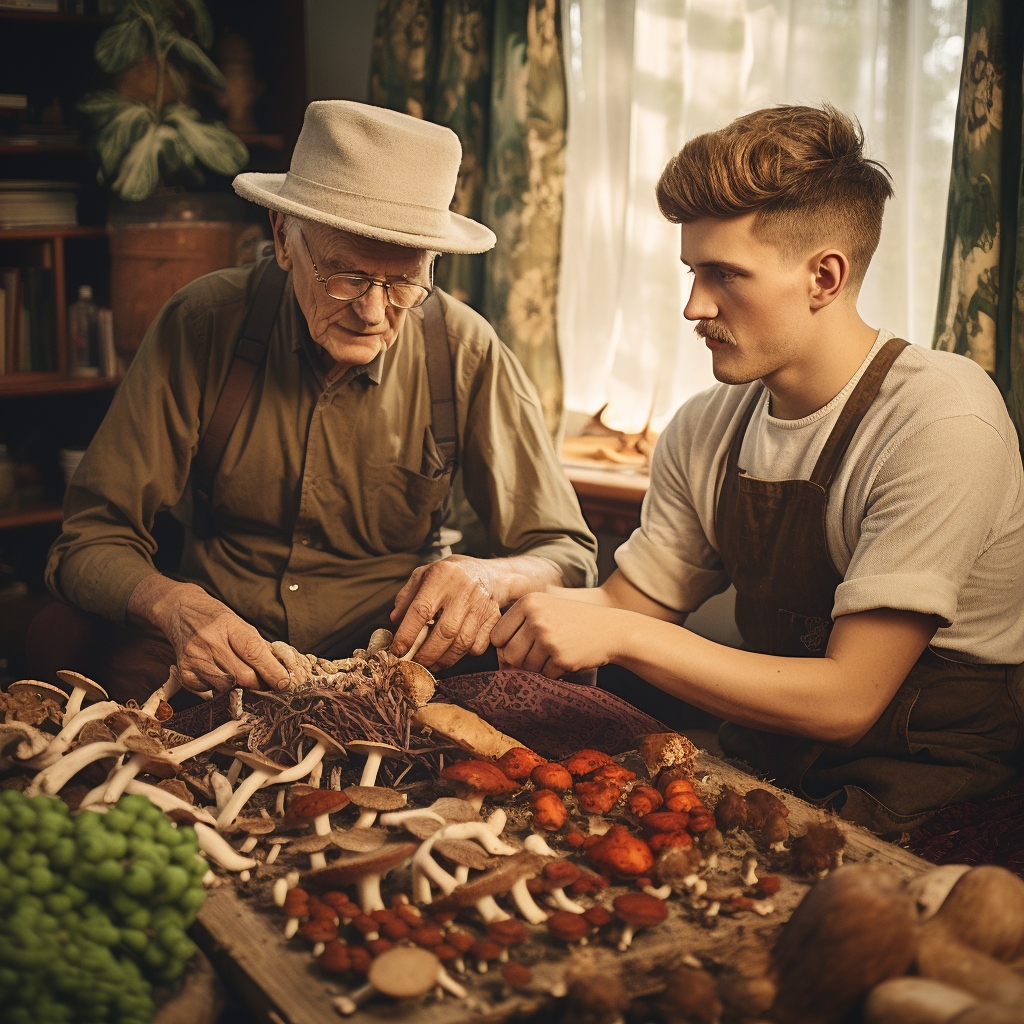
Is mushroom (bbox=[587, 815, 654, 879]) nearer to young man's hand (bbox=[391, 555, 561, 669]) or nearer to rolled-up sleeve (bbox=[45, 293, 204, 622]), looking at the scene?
young man's hand (bbox=[391, 555, 561, 669])

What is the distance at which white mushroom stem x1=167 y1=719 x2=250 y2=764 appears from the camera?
3.98ft

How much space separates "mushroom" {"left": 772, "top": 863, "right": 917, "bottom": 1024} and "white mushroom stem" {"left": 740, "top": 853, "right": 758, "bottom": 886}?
8.8 inches

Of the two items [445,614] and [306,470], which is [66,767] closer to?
[445,614]

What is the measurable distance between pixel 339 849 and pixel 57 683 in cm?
115

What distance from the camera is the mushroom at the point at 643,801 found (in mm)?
1153

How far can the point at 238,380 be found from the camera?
189 cm

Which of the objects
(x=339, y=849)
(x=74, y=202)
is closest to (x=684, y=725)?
(x=339, y=849)

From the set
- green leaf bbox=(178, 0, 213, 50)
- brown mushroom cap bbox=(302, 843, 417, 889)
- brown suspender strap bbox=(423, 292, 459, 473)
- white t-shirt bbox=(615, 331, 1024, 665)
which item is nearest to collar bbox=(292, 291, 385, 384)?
brown suspender strap bbox=(423, 292, 459, 473)

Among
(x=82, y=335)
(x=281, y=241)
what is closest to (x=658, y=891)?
(x=281, y=241)

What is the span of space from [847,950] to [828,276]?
0.95 metres

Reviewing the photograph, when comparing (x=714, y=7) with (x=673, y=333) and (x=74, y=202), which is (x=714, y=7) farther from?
(x=74, y=202)

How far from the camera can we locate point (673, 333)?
108 inches

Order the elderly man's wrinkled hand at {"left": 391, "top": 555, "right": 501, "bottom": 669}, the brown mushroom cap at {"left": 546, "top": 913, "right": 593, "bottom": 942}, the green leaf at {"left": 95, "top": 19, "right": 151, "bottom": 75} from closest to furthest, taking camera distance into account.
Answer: the brown mushroom cap at {"left": 546, "top": 913, "right": 593, "bottom": 942}, the elderly man's wrinkled hand at {"left": 391, "top": 555, "right": 501, "bottom": 669}, the green leaf at {"left": 95, "top": 19, "right": 151, "bottom": 75}

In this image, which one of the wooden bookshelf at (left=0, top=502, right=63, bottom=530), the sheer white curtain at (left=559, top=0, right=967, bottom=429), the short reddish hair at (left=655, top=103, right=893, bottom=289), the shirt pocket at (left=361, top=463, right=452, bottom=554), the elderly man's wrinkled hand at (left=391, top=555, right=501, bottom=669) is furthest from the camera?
the wooden bookshelf at (left=0, top=502, right=63, bottom=530)
